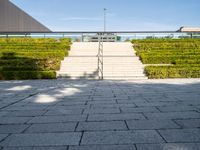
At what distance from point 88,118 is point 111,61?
13.8 metres

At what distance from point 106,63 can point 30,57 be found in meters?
5.17

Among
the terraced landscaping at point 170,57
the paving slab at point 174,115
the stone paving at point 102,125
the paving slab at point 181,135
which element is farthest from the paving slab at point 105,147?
the terraced landscaping at point 170,57

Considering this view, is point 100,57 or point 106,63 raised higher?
point 100,57

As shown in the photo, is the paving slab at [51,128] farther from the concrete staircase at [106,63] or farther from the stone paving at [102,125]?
the concrete staircase at [106,63]

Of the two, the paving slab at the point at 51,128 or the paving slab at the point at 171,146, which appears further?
the paving slab at the point at 51,128

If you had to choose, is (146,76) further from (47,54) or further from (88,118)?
(88,118)

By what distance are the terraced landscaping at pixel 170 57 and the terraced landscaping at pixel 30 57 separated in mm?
5744

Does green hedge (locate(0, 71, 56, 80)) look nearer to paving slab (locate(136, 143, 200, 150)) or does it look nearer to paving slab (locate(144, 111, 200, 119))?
paving slab (locate(144, 111, 200, 119))

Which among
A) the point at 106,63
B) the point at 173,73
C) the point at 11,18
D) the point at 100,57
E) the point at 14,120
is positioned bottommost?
the point at 14,120

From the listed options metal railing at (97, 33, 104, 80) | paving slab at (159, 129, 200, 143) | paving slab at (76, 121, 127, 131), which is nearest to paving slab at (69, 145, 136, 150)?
paving slab at (159, 129, 200, 143)

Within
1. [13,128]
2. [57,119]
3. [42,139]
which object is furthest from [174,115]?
[13,128]

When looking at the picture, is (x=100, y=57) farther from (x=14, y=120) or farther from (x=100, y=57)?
(x=14, y=120)

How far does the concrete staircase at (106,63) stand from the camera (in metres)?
16.8

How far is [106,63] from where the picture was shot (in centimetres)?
1884
